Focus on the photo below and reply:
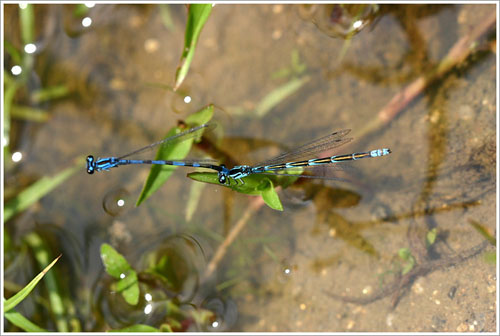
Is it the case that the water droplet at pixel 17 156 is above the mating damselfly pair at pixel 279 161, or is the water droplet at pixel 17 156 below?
above

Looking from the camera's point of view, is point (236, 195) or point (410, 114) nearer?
point (410, 114)

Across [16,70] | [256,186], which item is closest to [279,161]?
[256,186]

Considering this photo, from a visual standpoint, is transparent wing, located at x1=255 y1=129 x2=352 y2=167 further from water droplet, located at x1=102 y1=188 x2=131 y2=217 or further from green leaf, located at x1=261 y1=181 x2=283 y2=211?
water droplet, located at x1=102 y1=188 x2=131 y2=217

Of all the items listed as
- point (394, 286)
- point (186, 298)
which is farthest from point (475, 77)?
point (186, 298)

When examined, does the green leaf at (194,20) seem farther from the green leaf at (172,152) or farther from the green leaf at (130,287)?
the green leaf at (130,287)

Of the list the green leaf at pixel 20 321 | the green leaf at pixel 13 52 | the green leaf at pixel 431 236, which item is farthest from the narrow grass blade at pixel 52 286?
the green leaf at pixel 431 236

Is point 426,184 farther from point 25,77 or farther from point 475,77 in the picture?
point 25,77

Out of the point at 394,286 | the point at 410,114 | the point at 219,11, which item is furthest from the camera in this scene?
the point at 219,11
